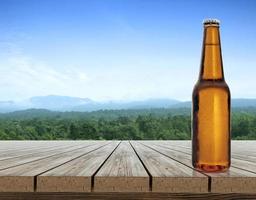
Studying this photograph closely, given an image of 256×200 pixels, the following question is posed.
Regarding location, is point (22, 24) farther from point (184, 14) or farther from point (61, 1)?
point (184, 14)

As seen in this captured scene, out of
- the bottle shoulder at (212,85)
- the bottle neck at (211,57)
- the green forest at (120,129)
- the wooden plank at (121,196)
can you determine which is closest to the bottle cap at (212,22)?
the bottle neck at (211,57)

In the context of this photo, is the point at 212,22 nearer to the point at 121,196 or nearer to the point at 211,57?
the point at 211,57

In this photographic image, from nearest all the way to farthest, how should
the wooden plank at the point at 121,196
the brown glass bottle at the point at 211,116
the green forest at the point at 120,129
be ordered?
1. the wooden plank at the point at 121,196
2. the brown glass bottle at the point at 211,116
3. the green forest at the point at 120,129

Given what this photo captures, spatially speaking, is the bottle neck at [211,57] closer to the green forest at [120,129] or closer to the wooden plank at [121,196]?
the wooden plank at [121,196]

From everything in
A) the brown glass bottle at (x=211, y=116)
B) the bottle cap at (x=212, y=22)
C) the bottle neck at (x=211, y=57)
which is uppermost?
the bottle cap at (x=212, y=22)

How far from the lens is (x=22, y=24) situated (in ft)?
183

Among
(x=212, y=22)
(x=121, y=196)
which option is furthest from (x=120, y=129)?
(x=121, y=196)

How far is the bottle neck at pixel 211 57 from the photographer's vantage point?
185 centimetres

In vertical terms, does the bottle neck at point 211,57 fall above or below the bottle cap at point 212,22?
below

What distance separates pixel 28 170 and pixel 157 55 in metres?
59.3

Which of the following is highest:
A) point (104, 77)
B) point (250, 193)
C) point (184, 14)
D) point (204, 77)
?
point (184, 14)

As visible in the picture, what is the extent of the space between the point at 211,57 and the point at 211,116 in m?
0.23

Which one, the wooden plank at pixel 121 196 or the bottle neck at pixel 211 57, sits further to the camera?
the bottle neck at pixel 211 57

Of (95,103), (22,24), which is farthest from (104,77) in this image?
(95,103)
